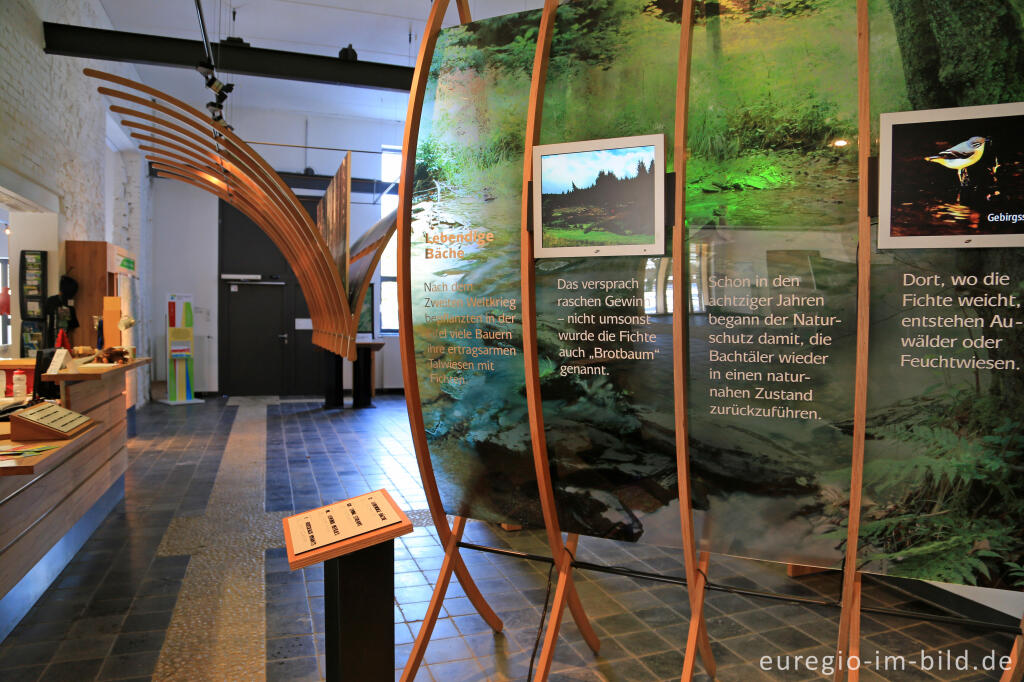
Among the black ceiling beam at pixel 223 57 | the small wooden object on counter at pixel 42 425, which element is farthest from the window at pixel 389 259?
the small wooden object on counter at pixel 42 425

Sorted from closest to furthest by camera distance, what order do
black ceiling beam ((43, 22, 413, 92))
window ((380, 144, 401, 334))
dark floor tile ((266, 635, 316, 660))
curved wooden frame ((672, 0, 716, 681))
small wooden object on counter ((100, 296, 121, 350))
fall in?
curved wooden frame ((672, 0, 716, 681)) → dark floor tile ((266, 635, 316, 660)) → black ceiling beam ((43, 22, 413, 92)) → small wooden object on counter ((100, 296, 121, 350)) → window ((380, 144, 401, 334))

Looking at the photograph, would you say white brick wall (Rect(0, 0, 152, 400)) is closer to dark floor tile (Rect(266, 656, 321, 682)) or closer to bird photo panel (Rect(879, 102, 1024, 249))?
dark floor tile (Rect(266, 656, 321, 682))

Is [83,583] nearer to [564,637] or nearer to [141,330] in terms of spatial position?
[564,637]

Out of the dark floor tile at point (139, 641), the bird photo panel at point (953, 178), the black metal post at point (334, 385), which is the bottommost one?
the dark floor tile at point (139, 641)

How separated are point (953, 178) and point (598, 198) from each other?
1.09m

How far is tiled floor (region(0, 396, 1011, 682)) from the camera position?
9.81ft

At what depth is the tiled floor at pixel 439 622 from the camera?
2990mm

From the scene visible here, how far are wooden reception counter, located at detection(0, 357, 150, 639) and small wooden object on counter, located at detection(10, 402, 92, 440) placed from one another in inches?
2.1

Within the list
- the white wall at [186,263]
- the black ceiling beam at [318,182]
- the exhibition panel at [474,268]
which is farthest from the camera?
the white wall at [186,263]

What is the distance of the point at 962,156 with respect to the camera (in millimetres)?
1989

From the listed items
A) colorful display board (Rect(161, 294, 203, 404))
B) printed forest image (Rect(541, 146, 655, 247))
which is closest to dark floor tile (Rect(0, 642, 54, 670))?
printed forest image (Rect(541, 146, 655, 247))

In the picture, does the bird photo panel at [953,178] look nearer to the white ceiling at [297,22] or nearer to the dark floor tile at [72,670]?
the dark floor tile at [72,670]

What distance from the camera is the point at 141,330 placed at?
11.5 meters

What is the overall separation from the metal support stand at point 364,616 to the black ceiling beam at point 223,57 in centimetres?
679
